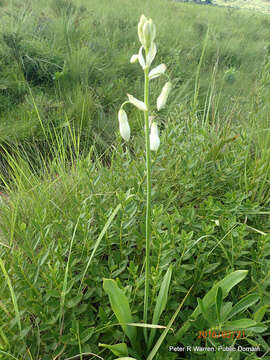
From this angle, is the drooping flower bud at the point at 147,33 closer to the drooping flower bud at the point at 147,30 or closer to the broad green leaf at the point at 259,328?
the drooping flower bud at the point at 147,30

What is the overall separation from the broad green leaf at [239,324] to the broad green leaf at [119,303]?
26cm

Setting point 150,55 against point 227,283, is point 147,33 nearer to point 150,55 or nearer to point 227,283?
point 150,55

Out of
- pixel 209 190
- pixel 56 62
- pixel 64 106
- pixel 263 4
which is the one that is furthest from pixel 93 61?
pixel 263 4

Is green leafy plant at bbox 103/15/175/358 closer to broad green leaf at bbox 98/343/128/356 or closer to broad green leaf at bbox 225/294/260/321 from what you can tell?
broad green leaf at bbox 98/343/128/356

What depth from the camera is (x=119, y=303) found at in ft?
2.41

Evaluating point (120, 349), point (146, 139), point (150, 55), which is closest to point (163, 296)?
point (120, 349)

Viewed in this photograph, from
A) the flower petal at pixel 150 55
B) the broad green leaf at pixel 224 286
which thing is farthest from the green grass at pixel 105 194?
the flower petal at pixel 150 55

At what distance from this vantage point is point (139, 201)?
46.4 inches

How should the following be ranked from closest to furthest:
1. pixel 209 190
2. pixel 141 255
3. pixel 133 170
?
pixel 141 255, pixel 209 190, pixel 133 170

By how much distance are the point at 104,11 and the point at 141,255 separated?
5.22 metres

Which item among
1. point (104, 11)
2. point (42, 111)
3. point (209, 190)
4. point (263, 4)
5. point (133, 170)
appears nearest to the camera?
point (209, 190)

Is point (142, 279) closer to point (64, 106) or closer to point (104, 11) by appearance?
point (64, 106)

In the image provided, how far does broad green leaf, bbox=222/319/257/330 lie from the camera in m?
0.68

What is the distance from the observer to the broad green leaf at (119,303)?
0.71 m
